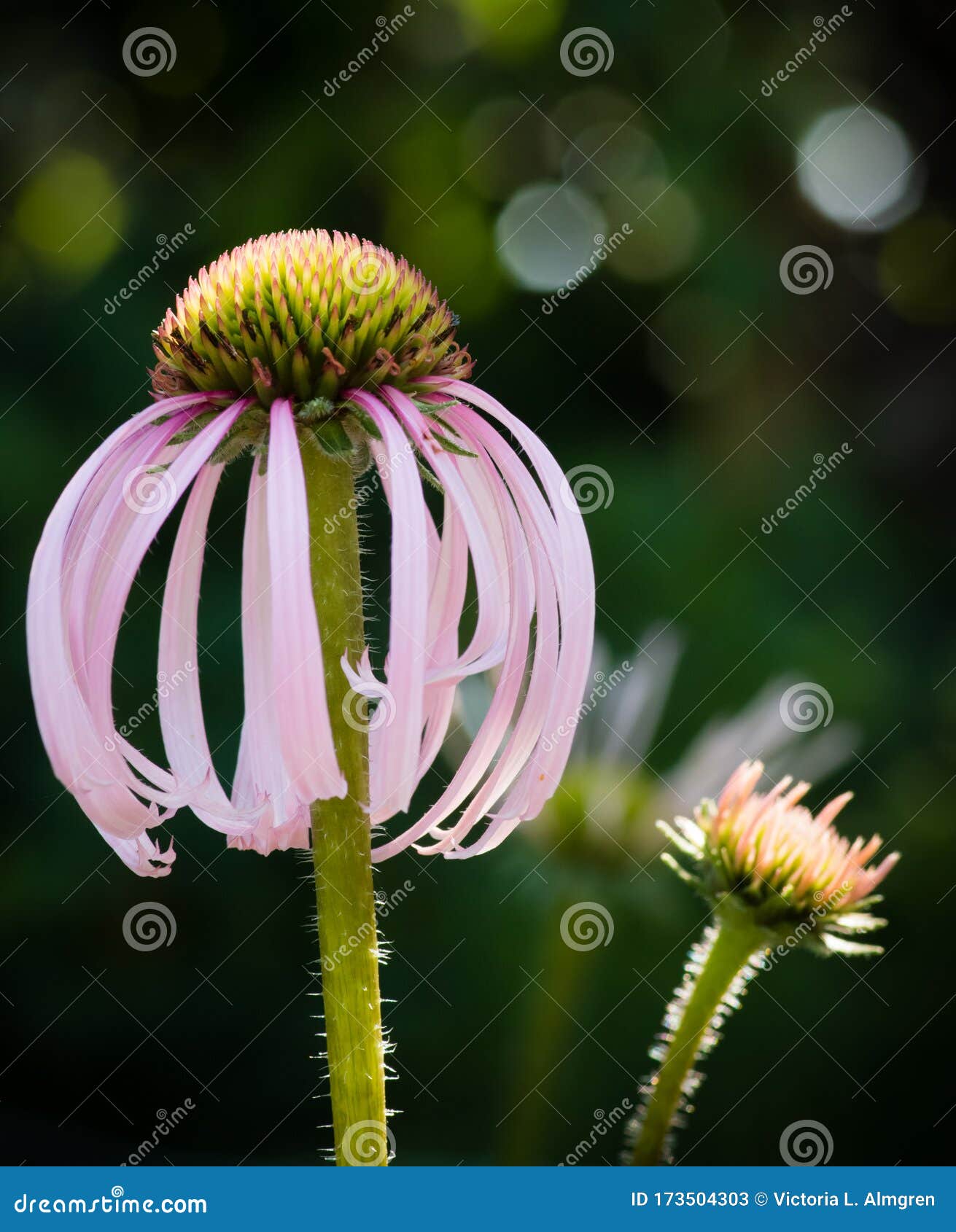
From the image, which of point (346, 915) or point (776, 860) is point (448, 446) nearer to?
point (346, 915)

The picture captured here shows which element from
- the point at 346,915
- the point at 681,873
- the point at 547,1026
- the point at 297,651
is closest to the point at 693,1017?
the point at 681,873

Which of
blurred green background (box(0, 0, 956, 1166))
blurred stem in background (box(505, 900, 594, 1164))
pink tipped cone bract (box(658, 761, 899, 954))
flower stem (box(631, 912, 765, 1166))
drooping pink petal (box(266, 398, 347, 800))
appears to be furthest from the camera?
blurred green background (box(0, 0, 956, 1166))

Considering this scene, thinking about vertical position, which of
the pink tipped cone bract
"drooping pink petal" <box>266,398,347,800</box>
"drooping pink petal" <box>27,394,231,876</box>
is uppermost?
the pink tipped cone bract

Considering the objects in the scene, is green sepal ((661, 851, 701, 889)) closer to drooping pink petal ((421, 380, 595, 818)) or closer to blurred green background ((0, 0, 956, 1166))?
drooping pink petal ((421, 380, 595, 818))

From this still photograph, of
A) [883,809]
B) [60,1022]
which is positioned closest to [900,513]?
[883,809]

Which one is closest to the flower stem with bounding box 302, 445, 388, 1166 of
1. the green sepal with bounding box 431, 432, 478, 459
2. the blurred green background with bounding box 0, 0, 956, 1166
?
the green sepal with bounding box 431, 432, 478, 459

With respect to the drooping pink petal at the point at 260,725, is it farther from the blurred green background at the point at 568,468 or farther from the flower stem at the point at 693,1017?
the blurred green background at the point at 568,468

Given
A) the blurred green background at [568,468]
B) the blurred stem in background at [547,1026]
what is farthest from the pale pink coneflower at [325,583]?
the blurred green background at [568,468]
